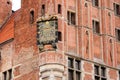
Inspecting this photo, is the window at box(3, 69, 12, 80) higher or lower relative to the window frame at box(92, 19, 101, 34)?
lower

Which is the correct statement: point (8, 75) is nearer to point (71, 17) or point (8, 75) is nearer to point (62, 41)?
point (62, 41)

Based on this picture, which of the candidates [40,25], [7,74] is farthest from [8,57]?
[40,25]

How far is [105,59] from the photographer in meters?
42.7

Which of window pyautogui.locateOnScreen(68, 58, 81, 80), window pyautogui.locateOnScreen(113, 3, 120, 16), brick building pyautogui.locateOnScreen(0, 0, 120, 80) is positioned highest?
window pyautogui.locateOnScreen(113, 3, 120, 16)

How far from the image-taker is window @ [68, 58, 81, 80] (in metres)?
40.4

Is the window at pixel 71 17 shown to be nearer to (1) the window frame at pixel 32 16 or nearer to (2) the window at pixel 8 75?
(1) the window frame at pixel 32 16

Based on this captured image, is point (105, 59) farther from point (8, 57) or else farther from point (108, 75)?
point (8, 57)

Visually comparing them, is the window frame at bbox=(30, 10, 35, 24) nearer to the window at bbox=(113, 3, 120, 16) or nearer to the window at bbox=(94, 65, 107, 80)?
the window at bbox=(94, 65, 107, 80)

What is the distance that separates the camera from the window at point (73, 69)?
40.4 m

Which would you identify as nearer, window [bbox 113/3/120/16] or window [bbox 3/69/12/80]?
window [bbox 3/69/12/80]

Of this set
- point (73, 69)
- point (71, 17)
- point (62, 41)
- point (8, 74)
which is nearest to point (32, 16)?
point (71, 17)

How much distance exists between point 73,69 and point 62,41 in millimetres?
1767

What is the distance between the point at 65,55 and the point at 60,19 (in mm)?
2102

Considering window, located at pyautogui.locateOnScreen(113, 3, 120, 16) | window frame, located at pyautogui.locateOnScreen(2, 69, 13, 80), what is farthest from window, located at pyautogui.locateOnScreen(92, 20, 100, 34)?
window frame, located at pyautogui.locateOnScreen(2, 69, 13, 80)
